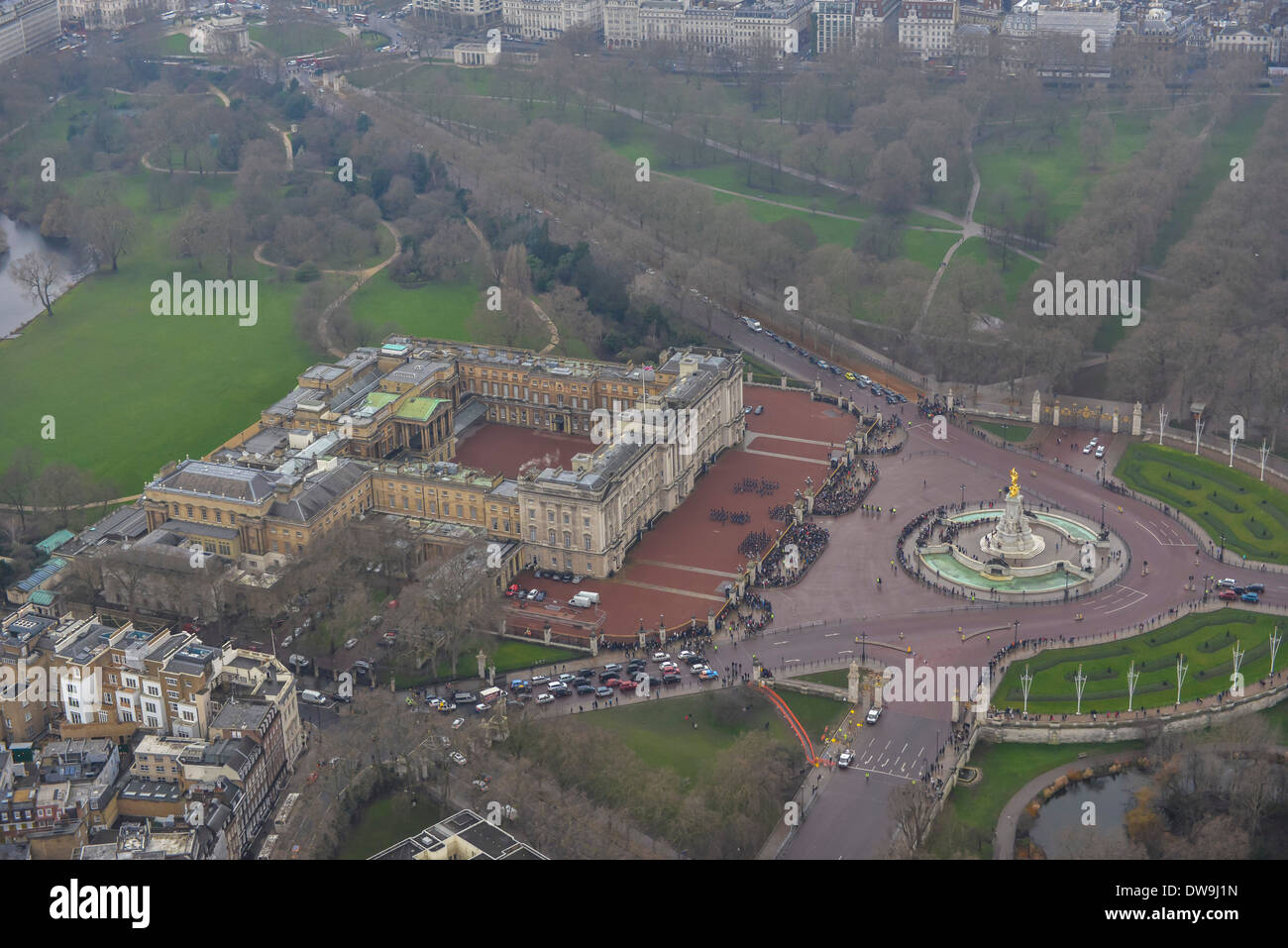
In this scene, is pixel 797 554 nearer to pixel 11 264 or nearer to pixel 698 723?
pixel 698 723

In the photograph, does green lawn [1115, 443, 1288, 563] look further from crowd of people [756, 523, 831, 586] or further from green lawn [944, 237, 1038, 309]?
green lawn [944, 237, 1038, 309]

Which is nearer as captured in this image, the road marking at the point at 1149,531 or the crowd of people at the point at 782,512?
the road marking at the point at 1149,531

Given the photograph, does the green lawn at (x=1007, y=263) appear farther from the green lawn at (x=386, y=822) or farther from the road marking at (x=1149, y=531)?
the green lawn at (x=386, y=822)

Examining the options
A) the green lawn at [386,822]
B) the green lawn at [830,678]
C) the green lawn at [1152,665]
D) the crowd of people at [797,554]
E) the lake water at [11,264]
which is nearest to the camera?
the green lawn at [386,822]

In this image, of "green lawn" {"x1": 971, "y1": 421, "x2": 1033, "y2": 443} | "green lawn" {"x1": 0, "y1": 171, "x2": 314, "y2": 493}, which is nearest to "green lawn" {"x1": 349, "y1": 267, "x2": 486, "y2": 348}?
"green lawn" {"x1": 0, "y1": 171, "x2": 314, "y2": 493}

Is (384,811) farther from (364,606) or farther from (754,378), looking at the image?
(754,378)

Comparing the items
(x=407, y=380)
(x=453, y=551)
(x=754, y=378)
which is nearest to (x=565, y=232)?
(x=754, y=378)

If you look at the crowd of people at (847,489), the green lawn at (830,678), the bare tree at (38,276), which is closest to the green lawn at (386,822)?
the green lawn at (830,678)
